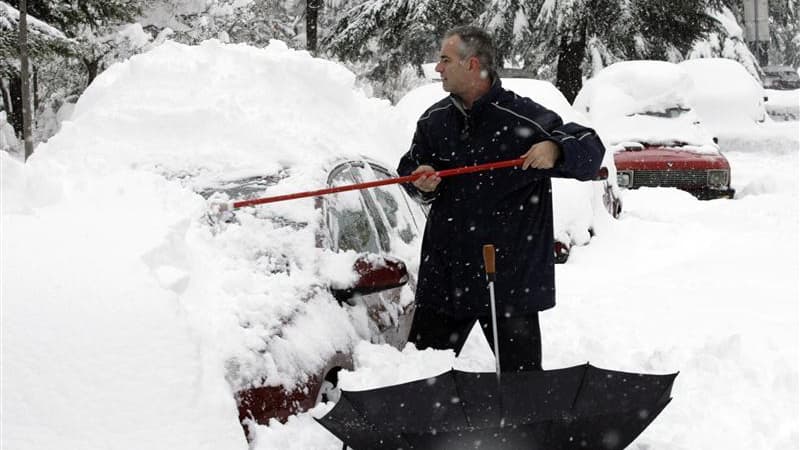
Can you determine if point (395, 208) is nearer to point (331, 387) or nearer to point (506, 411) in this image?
point (331, 387)

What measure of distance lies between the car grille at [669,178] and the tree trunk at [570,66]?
8.31m

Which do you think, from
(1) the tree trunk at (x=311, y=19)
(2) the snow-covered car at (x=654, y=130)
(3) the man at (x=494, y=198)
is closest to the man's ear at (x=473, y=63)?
(3) the man at (x=494, y=198)

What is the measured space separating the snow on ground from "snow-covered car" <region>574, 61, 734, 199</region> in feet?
13.1

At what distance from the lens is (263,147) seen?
3887mm

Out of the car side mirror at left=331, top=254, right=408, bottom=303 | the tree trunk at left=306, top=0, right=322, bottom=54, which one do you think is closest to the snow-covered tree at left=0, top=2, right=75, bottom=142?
the tree trunk at left=306, top=0, right=322, bottom=54

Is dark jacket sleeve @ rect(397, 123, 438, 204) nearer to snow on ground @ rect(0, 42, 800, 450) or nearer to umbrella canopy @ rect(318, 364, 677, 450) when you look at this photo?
snow on ground @ rect(0, 42, 800, 450)

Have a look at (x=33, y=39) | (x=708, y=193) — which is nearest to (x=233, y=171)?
(x=708, y=193)

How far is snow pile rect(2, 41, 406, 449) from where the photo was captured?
2117 mm

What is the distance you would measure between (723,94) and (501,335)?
1868 cm

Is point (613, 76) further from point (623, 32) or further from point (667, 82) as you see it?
A: point (623, 32)

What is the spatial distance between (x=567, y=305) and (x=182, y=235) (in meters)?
4.10

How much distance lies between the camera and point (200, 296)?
267cm

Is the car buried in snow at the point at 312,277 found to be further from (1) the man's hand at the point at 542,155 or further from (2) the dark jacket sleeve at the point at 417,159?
(1) the man's hand at the point at 542,155

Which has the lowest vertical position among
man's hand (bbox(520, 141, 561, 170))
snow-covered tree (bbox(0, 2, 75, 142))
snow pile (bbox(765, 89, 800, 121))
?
snow pile (bbox(765, 89, 800, 121))
